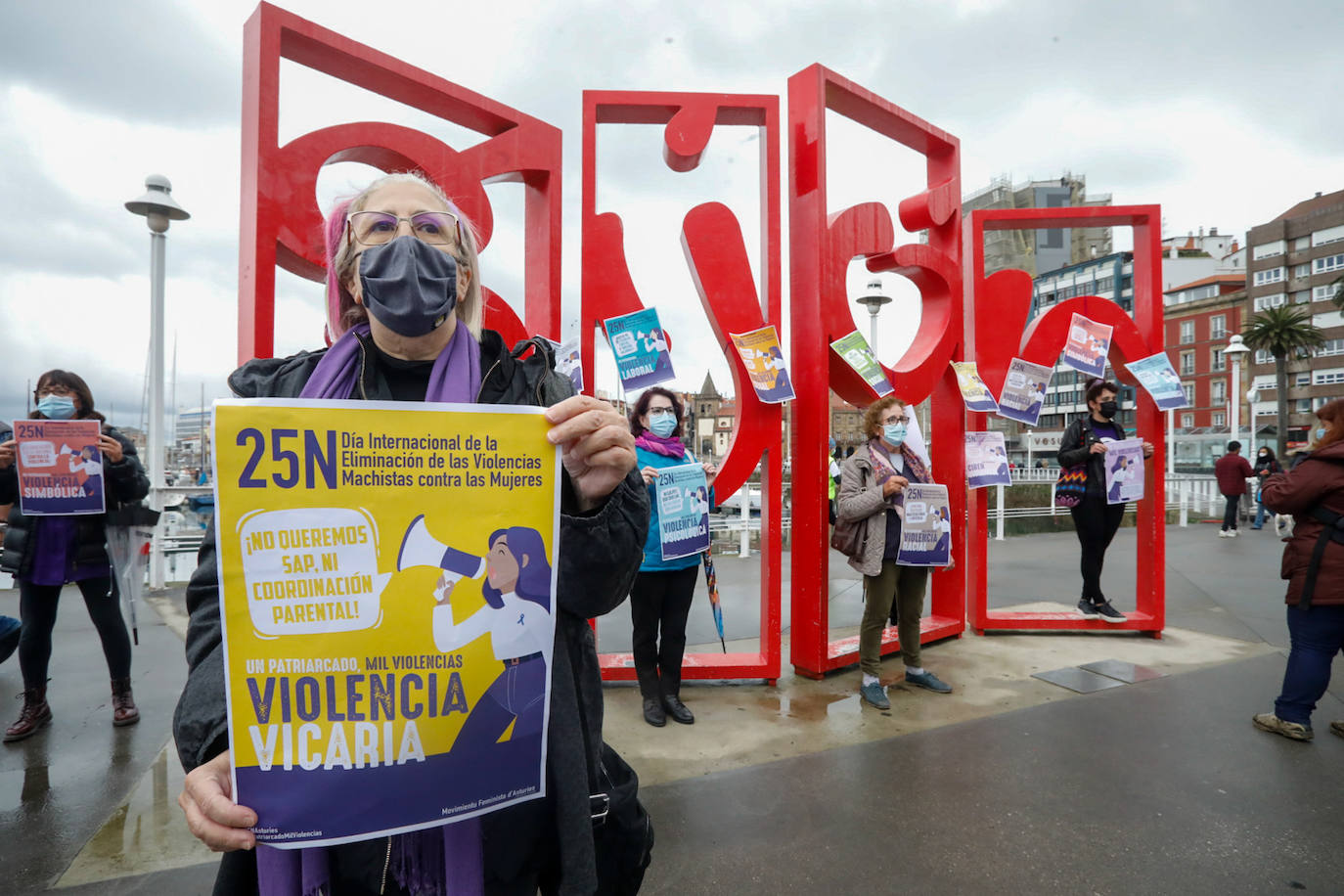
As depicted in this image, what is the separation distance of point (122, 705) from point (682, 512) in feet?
11.6

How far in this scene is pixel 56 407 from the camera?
12.8 ft

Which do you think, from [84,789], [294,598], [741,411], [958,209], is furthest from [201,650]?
[958,209]

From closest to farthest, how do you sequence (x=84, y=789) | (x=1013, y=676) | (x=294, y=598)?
(x=294, y=598) < (x=84, y=789) < (x=1013, y=676)

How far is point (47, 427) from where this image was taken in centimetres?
383

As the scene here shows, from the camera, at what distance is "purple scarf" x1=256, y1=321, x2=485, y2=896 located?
1.16 meters

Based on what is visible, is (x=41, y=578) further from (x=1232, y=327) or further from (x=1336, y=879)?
(x=1232, y=327)

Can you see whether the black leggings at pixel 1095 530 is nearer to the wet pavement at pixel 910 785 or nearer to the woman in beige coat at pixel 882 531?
the wet pavement at pixel 910 785

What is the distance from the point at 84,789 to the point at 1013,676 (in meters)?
5.57

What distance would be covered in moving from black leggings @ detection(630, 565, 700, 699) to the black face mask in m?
3.12

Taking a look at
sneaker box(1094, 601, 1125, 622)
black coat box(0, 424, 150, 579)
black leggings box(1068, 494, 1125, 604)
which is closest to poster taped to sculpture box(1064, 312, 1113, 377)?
black leggings box(1068, 494, 1125, 604)

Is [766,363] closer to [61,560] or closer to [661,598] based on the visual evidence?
[661,598]

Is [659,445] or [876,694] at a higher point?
[659,445]

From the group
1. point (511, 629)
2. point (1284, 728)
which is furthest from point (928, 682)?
point (511, 629)

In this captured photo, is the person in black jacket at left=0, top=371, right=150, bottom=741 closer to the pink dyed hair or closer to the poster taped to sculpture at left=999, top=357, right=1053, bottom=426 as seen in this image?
the pink dyed hair
